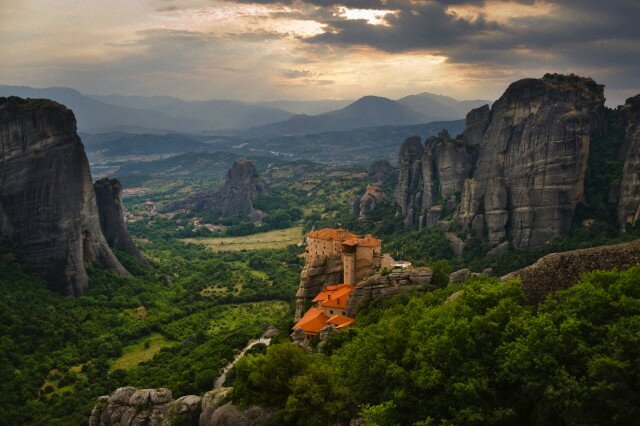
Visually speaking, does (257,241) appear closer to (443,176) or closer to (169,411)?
(443,176)

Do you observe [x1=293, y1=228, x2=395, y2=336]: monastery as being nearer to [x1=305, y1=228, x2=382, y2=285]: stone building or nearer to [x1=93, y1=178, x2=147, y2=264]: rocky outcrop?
[x1=305, y1=228, x2=382, y2=285]: stone building

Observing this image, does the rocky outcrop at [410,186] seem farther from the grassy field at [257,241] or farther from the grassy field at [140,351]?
the grassy field at [140,351]

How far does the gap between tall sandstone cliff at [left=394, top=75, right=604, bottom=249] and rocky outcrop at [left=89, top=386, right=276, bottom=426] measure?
193 ft

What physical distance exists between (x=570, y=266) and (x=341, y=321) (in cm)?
2103

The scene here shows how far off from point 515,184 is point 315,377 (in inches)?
2540

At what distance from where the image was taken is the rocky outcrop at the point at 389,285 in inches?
1763

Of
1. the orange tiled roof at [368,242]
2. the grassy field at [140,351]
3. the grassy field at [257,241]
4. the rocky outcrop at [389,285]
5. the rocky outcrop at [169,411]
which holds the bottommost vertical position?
the grassy field at [257,241]

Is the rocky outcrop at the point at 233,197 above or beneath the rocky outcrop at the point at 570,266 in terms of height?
beneath

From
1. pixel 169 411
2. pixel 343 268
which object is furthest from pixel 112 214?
pixel 169 411

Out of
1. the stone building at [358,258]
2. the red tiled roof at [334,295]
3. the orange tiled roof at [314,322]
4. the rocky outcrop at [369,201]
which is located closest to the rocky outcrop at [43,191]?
the stone building at [358,258]

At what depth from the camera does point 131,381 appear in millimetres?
52156

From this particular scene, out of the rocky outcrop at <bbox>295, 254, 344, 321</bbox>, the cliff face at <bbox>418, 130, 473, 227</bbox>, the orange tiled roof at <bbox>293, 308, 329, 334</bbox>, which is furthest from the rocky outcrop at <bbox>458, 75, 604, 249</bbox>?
the orange tiled roof at <bbox>293, 308, 329, 334</bbox>

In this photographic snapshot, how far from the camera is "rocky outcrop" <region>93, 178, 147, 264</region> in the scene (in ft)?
306

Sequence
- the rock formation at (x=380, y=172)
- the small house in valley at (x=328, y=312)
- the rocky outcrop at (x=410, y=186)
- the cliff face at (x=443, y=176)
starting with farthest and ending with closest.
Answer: the rock formation at (x=380, y=172) < the rocky outcrop at (x=410, y=186) < the cliff face at (x=443, y=176) < the small house in valley at (x=328, y=312)
